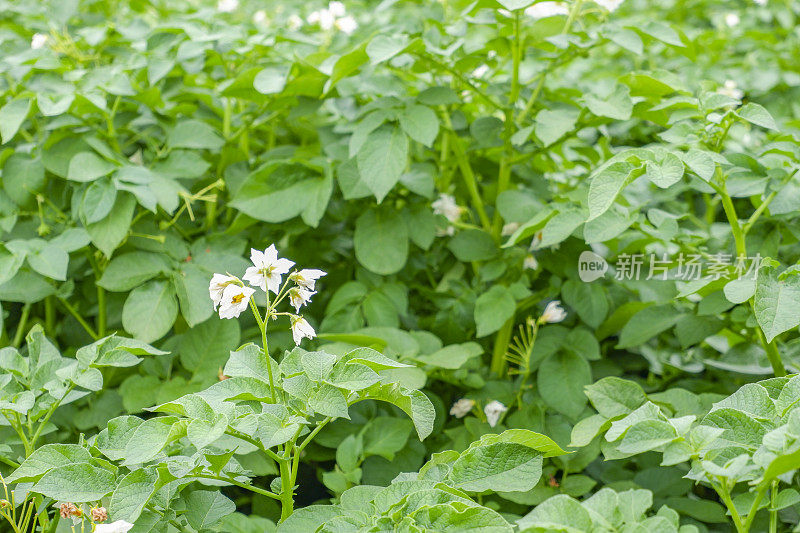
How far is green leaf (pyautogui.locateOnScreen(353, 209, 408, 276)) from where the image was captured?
53.4 inches

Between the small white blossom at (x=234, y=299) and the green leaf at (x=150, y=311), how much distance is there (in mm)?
393

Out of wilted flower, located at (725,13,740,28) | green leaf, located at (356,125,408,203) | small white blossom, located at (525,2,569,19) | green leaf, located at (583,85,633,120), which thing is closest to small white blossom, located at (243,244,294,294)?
green leaf, located at (356,125,408,203)

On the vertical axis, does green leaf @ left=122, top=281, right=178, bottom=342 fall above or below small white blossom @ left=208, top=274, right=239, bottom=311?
below

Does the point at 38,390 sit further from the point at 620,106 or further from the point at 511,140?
Answer: the point at 620,106

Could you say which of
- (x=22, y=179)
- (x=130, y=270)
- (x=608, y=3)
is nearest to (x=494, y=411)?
(x=130, y=270)

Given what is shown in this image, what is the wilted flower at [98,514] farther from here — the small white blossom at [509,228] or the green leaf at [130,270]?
the small white blossom at [509,228]

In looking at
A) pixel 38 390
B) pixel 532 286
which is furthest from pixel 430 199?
pixel 38 390

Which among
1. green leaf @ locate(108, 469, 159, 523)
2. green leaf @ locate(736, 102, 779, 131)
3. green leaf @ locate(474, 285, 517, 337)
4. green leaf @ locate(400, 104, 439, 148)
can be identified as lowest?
green leaf @ locate(474, 285, 517, 337)

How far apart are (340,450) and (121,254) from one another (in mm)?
543

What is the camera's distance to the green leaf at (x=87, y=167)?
4.01ft

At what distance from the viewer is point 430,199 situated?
1.46 m

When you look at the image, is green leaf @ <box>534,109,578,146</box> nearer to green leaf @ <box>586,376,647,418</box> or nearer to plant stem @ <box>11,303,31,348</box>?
green leaf @ <box>586,376,647,418</box>

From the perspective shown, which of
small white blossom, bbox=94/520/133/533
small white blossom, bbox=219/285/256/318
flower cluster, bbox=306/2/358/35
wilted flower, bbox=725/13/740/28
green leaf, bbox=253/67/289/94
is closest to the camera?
small white blossom, bbox=94/520/133/533

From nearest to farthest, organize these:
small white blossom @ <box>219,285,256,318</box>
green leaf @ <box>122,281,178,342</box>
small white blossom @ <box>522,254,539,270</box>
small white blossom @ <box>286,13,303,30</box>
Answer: small white blossom @ <box>219,285,256,318</box>, green leaf @ <box>122,281,178,342</box>, small white blossom @ <box>522,254,539,270</box>, small white blossom @ <box>286,13,303,30</box>
